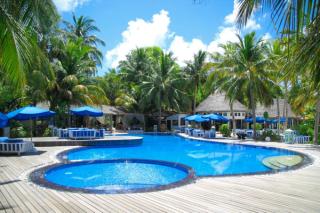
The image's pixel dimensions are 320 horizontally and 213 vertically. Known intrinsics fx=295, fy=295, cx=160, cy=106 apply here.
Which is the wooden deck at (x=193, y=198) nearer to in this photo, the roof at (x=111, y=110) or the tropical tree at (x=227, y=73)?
the tropical tree at (x=227, y=73)

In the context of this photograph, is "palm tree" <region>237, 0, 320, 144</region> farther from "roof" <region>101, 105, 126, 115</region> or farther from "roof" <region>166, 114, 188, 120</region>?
"roof" <region>166, 114, 188, 120</region>

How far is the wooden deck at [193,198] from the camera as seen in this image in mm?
4688

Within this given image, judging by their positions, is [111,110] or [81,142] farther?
[111,110]

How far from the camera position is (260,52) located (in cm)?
2189

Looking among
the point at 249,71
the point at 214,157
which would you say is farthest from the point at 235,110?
the point at 214,157

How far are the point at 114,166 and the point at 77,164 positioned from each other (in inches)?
54.4

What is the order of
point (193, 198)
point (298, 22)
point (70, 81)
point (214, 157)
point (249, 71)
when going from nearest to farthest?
1. point (298, 22)
2. point (193, 198)
3. point (214, 157)
4. point (249, 71)
5. point (70, 81)

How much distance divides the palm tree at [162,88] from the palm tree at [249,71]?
10308 mm

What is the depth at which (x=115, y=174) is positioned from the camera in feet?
31.8

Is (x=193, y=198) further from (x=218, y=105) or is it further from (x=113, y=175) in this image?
(x=218, y=105)

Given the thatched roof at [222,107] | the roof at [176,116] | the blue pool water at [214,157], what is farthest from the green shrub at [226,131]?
the roof at [176,116]

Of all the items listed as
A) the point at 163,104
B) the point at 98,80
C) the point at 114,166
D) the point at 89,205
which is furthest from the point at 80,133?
the point at 163,104

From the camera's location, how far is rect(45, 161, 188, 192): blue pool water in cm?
834

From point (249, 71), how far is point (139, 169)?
14.0 meters
